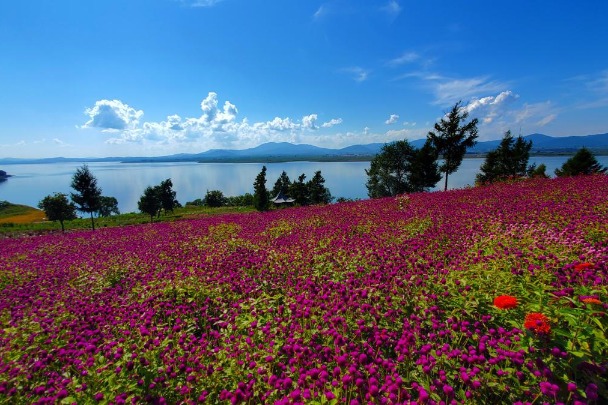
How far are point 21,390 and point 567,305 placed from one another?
6129 mm

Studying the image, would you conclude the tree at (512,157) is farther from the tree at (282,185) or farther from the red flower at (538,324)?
the red flower at (538,324)

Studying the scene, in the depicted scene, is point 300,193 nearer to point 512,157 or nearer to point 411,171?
point 411,171

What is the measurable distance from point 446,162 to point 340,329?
31.5 meters

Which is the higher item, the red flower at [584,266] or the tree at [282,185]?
the red flower at [584,266]

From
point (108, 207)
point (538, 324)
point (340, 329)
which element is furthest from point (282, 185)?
point (538, 324)

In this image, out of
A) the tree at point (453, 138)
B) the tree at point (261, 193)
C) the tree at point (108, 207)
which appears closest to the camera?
the tree at point (453, 138)

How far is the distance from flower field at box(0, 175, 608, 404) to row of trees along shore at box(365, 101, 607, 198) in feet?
81.8

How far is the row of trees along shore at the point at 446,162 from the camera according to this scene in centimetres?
2978

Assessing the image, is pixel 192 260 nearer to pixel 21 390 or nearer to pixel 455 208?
pixel 21 390

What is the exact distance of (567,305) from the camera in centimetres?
339

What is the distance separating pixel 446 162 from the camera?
31.0 meters

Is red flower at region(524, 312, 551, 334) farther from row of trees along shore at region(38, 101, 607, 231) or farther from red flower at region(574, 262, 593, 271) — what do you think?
row of trees along shore at region(38, 101, 607, 231)

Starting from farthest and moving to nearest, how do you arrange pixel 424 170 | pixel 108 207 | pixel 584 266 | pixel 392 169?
1. pixel 108 207
2. pixel 392 169
3. pixel 424 170
4. pixel 584 266

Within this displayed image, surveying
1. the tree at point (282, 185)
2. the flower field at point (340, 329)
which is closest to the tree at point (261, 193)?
the tree at point (282, 185)
